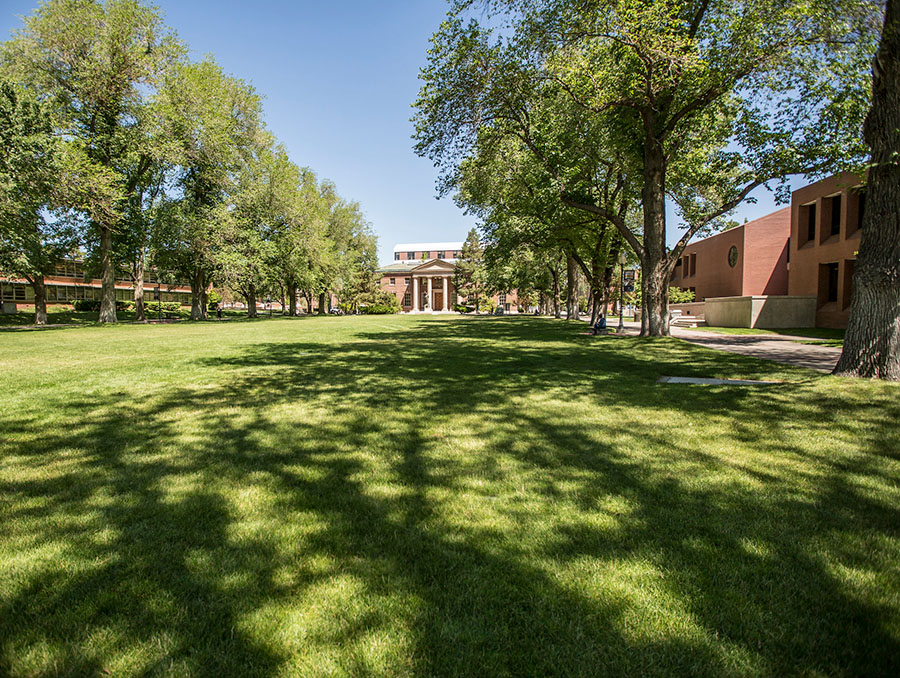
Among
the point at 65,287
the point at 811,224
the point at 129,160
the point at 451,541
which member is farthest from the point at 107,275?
the point at 811,224

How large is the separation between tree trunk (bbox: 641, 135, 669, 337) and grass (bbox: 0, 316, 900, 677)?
1238cm

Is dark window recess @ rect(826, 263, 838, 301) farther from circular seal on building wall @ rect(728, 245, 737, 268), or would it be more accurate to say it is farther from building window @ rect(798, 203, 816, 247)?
circular seal on building wall @ rect(728, 245, 737, 268)

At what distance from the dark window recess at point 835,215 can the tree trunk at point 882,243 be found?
2277 centimetres

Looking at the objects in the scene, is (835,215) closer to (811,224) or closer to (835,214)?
(835,214)

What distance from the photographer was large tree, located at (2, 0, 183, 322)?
2645cm

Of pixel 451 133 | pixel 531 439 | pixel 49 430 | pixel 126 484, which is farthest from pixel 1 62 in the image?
pixel 531 439

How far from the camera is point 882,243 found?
751 cm

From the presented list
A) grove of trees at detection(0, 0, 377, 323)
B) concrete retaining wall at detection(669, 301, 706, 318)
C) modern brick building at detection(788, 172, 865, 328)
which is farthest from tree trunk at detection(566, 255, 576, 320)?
grove of trees at detection(0, 0, 377, 323)

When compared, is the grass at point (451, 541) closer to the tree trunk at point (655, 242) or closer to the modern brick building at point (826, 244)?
the tree trunk at point (655, 242)

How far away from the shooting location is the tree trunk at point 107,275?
98.0 feet

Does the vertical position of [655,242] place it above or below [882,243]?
above

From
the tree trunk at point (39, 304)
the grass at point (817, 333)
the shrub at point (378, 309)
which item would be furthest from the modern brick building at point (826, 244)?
the shrub at point (378, 309)

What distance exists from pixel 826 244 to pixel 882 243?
23.3m

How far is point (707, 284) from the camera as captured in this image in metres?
46.6
